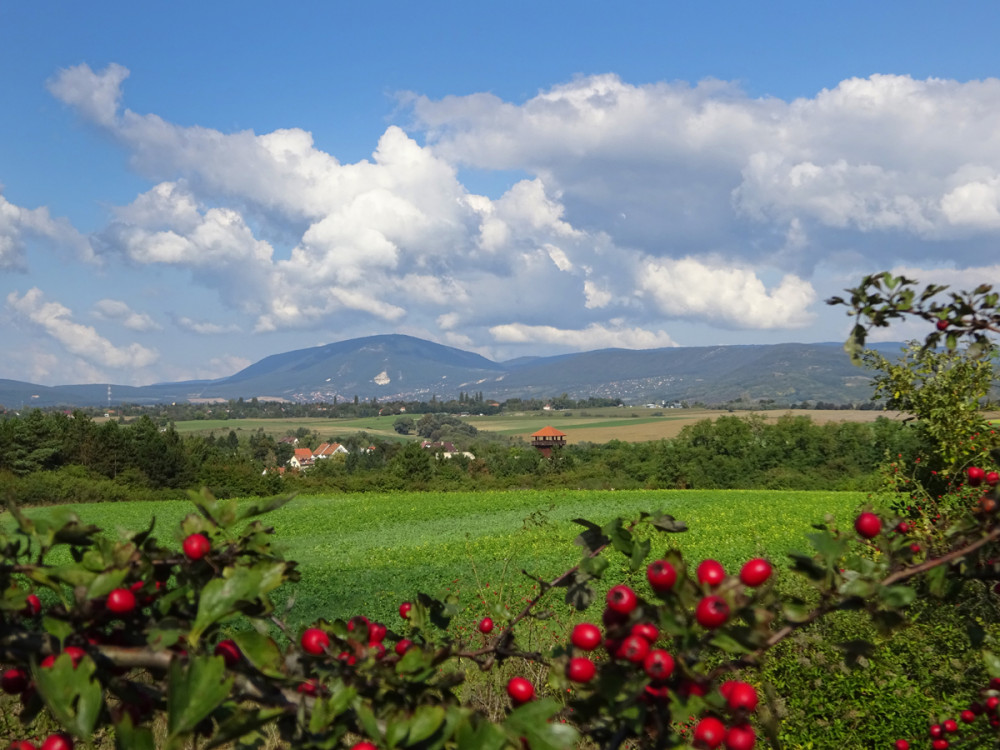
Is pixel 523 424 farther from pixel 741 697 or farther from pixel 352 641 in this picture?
pixel 741 697

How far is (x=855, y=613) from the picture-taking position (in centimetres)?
700

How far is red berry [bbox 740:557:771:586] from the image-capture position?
1.17m

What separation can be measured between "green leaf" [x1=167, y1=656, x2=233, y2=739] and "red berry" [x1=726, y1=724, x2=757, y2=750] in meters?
0.77

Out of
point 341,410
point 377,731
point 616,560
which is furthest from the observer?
point 341,410

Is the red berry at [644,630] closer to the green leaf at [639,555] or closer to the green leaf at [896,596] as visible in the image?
the green leaf at [639,555]

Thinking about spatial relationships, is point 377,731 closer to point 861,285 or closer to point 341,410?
point 861,285

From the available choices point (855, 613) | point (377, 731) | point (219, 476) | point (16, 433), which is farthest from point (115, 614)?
point (16, 433)

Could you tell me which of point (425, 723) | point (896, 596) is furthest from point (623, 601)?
point (896, 596)

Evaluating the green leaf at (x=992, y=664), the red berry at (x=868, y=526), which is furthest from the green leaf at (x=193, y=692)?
the green leaf at (x=992, y=664)

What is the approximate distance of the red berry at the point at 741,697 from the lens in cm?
110

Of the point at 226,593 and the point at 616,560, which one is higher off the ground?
the point at 226,593

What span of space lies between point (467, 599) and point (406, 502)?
2199 centimetres

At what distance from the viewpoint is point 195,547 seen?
1.28 m

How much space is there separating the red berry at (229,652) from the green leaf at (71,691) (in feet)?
0.84
